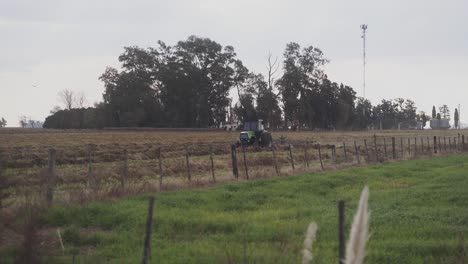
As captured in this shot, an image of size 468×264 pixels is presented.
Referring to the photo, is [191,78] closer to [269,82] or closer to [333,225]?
[269,82]

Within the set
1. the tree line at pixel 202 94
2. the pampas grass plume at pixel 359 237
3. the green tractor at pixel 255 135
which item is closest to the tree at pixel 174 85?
the tree line at pixel 202 94

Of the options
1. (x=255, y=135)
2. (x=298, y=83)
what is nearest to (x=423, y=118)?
(x=298, y=83)

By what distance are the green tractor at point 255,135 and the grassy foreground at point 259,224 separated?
82.9ft

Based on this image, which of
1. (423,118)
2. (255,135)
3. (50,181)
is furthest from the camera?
(423,118)

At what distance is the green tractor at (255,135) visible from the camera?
42062 millimetres

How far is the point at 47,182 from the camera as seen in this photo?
13094mm

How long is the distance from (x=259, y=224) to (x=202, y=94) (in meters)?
86.7

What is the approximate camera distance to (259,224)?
33.7 feet

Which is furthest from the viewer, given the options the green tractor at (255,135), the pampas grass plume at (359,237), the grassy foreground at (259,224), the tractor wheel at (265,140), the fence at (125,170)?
the green tractor at (255,135)

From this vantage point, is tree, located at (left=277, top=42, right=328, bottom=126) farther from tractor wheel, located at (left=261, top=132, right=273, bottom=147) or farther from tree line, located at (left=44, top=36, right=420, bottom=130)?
tractor wheel, located at (left=261, top=132, right=273, bottom=147)

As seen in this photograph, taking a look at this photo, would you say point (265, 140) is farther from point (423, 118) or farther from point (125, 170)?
point (423, 118)

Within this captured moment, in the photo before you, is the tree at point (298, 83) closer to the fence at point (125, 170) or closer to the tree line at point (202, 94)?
the tree line at point (202, 94)

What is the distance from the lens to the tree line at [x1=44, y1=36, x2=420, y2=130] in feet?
310

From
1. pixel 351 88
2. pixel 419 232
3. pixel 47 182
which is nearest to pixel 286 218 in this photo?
pixel 419 232
